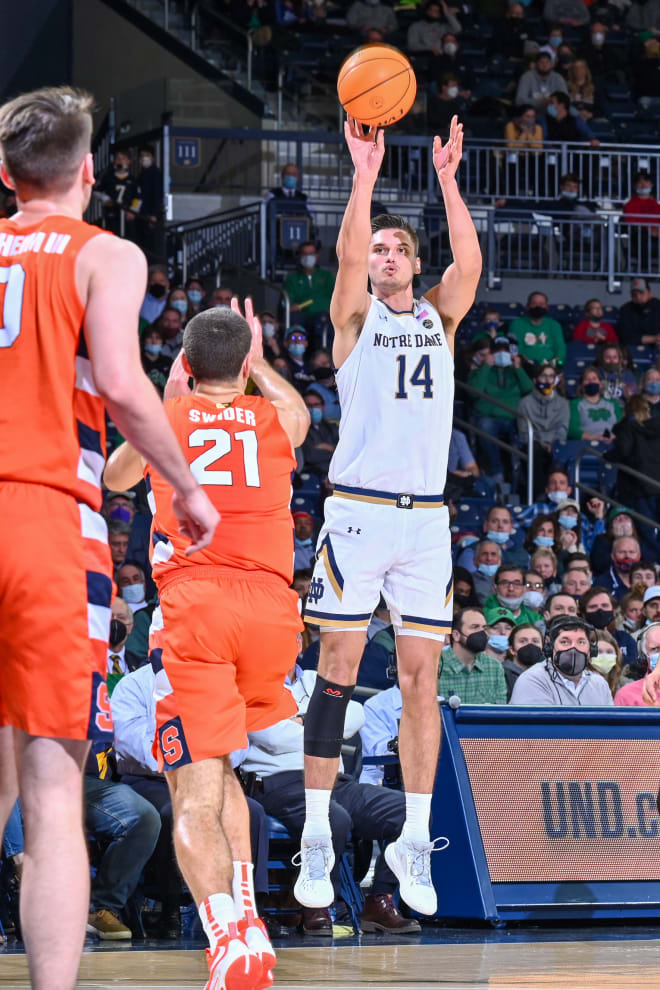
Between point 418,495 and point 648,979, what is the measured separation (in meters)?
2.21

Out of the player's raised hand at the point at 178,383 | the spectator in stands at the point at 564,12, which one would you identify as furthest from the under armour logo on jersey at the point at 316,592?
the spectator in stands at the point at 564,12

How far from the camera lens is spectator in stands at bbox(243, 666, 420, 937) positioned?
755cm

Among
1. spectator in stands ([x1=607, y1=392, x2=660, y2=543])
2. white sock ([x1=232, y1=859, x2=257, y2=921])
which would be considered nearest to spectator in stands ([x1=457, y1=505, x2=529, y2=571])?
spectator in stands ([x1=607, y1=392, x2=660, y2=543])

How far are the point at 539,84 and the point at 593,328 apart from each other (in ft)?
17.0

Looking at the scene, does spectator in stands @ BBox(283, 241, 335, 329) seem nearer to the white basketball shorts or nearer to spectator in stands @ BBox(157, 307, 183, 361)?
spectator in stands @ BBox(157, 307, 183, 361)

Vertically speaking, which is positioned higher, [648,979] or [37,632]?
[37,632]

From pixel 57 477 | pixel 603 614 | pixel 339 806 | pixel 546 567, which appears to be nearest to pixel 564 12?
pixel 546 567

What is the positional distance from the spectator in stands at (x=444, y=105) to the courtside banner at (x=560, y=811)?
13918mm

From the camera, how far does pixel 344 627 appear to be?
6.52 meters

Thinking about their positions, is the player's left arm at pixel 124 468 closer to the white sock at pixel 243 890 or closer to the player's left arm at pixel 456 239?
the white sock at pixel 243 890

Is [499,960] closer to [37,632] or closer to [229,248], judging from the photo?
[37,632]

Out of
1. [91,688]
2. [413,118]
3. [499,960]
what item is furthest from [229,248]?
[91,688]

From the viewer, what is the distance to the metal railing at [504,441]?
15.2 metres

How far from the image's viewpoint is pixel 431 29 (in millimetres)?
22109
